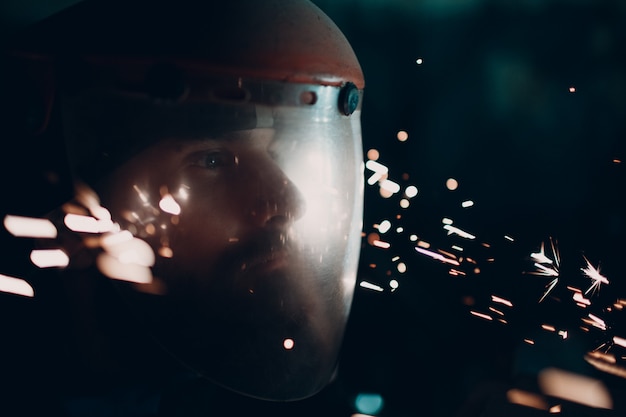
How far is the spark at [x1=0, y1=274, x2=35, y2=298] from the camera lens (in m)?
0.96

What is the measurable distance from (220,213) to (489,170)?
992 mm

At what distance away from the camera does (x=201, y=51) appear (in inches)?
27.8

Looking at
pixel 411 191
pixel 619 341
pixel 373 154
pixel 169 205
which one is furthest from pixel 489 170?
pixel 169 205

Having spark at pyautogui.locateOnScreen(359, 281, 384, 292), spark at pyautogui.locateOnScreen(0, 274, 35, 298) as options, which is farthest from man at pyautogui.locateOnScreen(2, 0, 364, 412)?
spark at pyautogui.locateOnScreen(359, 281, 384, 292)

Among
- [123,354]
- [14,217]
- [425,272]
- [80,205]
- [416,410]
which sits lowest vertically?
[416,410]

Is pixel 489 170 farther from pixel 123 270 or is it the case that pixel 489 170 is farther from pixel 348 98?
pixel 123 270

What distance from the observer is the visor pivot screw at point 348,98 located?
2.69 feet

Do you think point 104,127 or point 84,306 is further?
point 84,306

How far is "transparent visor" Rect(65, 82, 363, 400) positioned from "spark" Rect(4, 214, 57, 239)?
114 mm

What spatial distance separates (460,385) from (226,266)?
844 mm

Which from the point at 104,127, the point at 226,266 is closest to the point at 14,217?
the point at 104,127

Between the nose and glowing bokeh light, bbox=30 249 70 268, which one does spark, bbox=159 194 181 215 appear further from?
glowing bokeh light, bbox=30 249 70 268

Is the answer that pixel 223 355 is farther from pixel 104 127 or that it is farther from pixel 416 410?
pixel 416 410

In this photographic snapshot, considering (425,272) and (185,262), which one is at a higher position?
(185,262)
